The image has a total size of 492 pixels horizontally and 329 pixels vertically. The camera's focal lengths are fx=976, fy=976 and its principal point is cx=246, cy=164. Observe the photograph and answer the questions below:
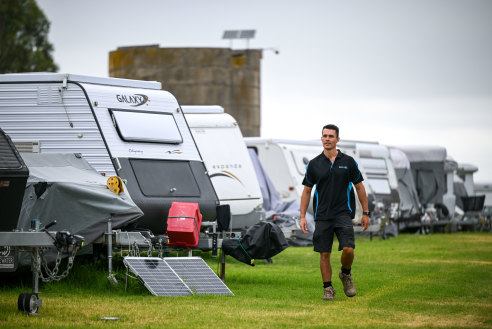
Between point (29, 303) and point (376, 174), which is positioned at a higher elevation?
point (376, 174)

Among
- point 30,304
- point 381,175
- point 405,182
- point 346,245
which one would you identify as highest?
point 346,245

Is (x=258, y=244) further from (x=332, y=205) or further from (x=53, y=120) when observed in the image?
(x=53, y=120)

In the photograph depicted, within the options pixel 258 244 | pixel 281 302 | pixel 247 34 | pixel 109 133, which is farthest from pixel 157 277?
pixel 247 34

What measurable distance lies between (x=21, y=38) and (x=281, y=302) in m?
38.9

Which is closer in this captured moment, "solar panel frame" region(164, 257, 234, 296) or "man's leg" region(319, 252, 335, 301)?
"man's leg" region(319, 252, 335, 301)

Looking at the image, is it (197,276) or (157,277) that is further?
(197,276)

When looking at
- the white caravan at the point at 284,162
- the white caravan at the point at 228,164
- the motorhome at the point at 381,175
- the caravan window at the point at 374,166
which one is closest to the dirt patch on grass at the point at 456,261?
the white caravan at the point at 228,164

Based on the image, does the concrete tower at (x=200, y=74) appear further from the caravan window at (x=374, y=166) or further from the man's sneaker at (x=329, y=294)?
the man's sneaker at (x=329, y=294)

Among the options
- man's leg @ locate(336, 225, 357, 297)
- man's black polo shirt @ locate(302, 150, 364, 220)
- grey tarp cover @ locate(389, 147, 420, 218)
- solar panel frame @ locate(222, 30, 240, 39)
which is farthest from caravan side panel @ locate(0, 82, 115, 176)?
solar panel frame @ locate(222, 30, 240, 39)

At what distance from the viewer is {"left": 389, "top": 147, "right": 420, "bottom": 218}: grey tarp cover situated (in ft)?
102

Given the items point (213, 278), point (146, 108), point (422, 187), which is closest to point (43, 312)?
point (213, 278)

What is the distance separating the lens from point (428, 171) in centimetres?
3266

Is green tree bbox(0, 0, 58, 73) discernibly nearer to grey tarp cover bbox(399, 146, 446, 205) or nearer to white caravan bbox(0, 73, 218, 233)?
grey tarp cover bbox(399, 146, 446, 205)

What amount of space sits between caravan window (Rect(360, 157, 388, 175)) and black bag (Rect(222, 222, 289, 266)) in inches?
621
